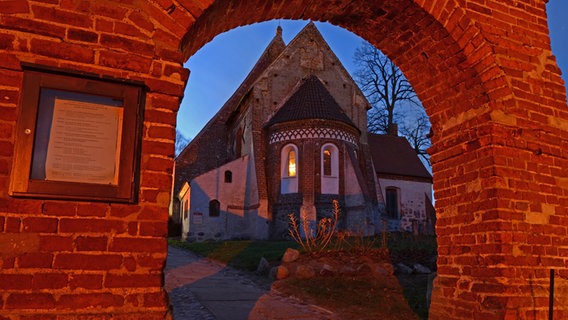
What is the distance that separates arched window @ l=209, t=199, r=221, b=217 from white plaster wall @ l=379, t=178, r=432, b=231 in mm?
10062

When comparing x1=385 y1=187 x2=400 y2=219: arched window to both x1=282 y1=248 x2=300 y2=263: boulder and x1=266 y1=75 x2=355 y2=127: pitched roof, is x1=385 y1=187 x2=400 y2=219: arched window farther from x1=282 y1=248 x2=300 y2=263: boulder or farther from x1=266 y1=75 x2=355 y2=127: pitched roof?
x1=282 y1=248 x2=300 y2=263: boulder

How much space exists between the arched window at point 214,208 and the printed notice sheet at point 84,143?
21775mm

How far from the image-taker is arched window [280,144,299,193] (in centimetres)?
2222

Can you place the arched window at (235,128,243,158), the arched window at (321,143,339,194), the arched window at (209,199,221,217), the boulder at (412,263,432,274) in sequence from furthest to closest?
the arched window at (235,128,243,158) < the arched window at (209,199,221,217) < the arched window at (321,143,339,194) < the boulder at (412,263,432,274)

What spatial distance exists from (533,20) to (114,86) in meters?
4.40

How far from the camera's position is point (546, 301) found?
418 cm

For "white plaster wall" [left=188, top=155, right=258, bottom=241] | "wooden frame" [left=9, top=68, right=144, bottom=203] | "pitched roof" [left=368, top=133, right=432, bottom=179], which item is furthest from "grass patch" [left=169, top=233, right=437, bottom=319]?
"pitched roof" [left=368, top=133, right=432, bottom=179]

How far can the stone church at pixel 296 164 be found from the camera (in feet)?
72.1

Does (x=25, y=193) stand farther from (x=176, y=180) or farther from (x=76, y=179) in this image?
(x=176, y=180)

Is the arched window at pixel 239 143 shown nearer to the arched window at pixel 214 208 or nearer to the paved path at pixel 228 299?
the arched window at pixel 214 208

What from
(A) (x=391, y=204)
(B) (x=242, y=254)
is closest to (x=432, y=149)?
(B) (x=242, y=254)

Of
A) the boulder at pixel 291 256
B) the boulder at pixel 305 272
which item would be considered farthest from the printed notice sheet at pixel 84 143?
the boulder at pixel 291 256

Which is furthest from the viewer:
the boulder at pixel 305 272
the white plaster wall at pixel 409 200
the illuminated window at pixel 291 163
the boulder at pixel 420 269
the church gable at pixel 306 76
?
the white plaster wall at pixel 409 200

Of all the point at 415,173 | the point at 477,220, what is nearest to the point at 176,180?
the point at 415,173
